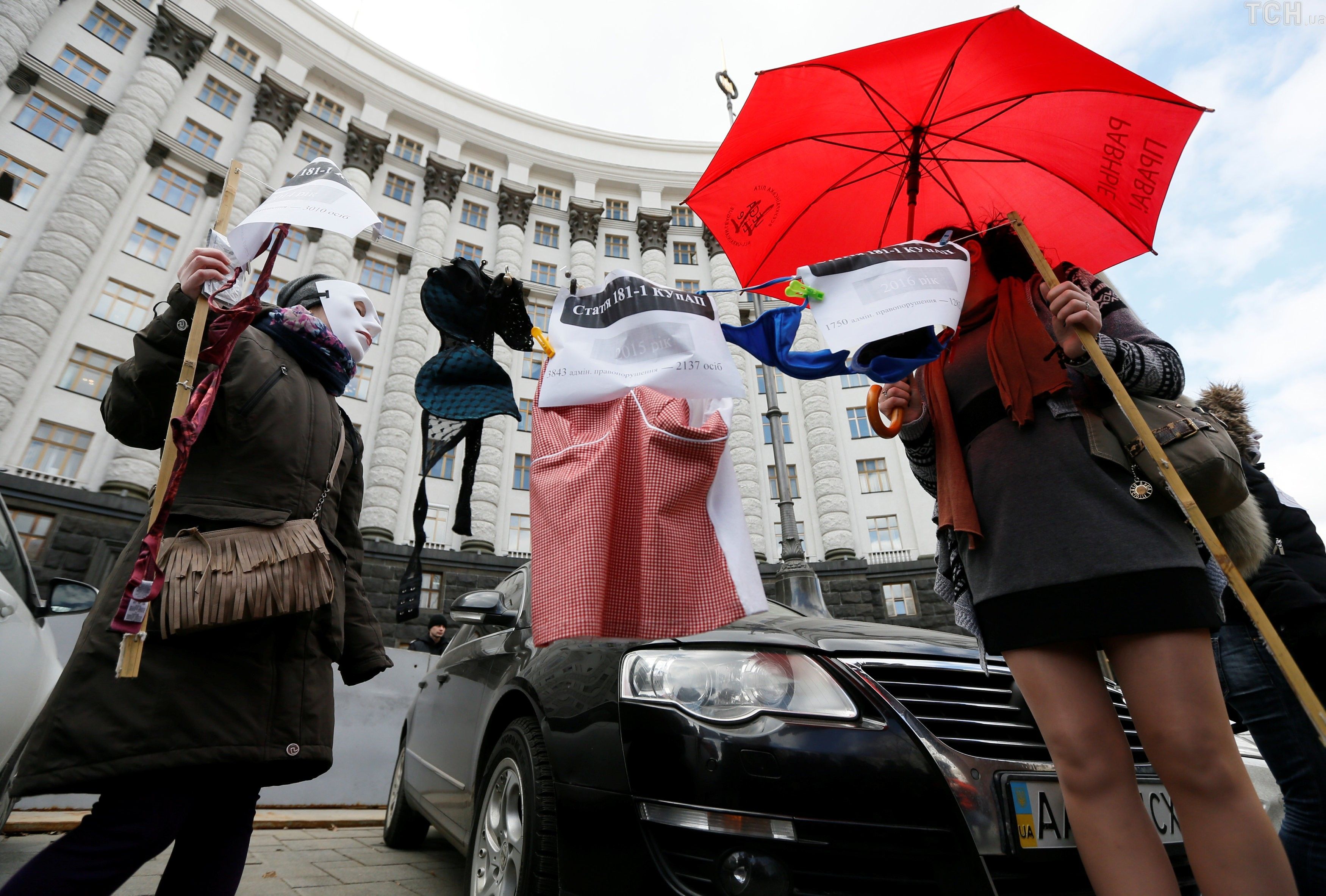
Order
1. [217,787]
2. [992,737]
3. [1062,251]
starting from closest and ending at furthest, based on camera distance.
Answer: [217,787] < [992,737] < [1062,251]

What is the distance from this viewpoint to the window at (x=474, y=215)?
24.8 m

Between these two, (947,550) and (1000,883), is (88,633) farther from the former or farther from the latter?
(1000,883)

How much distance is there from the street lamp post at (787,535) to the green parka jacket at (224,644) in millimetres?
5681

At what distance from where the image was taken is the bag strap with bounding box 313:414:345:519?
175 centimetres

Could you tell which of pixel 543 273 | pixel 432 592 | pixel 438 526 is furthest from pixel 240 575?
pixel 543 273

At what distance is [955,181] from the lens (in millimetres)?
2146

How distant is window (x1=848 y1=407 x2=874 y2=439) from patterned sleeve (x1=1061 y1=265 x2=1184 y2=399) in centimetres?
2228

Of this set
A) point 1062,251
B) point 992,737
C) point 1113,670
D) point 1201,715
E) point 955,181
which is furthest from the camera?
point 955,181

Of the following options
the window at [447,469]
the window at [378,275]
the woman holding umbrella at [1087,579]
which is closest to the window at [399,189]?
the window at [378,275]

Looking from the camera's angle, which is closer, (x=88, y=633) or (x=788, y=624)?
(x=88, y=633)

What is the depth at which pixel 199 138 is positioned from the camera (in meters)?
19.6

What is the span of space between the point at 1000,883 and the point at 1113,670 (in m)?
0.62

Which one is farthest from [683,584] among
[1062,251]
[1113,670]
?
[1062,251]

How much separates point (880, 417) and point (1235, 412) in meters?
1.72
